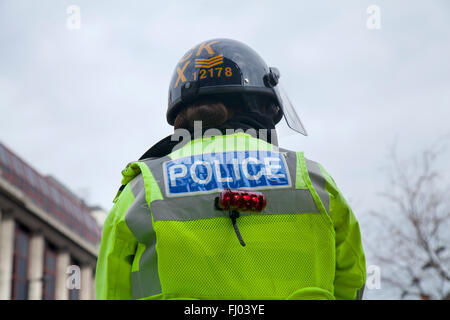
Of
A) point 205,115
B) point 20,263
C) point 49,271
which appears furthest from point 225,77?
point 49,271

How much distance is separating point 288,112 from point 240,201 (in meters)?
1.29

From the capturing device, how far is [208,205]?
7.06ft

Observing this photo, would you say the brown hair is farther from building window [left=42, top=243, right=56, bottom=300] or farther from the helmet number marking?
building window [left=42, top=243, right=56, bottom=300]

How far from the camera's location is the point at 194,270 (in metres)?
2.05

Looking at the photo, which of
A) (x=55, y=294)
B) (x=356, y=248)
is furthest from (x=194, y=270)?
A: (x=55, y=294)

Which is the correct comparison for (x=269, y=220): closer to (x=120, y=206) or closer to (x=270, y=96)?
(x=120, y=206)

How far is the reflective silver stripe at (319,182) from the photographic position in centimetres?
224

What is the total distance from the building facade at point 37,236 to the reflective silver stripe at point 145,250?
85.7ft

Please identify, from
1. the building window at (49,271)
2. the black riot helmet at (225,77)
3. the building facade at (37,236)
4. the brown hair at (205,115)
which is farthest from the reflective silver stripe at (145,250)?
the building window at (49,271)

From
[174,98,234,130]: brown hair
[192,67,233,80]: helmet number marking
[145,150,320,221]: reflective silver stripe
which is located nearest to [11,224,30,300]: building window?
[192,67,233,80]: helmet number marking

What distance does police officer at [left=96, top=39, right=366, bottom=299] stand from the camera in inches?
81.0

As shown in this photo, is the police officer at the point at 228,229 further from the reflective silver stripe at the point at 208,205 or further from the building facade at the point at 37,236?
the building facade at the point at 37,236

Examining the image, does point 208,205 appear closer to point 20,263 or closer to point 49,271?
point 20,263
